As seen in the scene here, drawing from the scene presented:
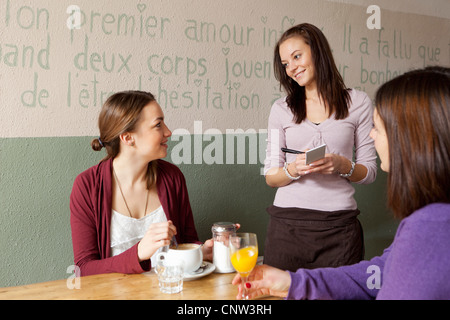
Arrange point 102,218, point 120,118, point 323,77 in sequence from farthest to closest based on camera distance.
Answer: point 323,77 < point 120,118 < point 102,218

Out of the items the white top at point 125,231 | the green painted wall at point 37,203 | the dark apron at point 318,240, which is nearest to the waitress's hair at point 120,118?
the white top at point 125,231

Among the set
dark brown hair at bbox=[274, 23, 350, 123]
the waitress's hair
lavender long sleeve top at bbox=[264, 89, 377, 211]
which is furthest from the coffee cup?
dark brown hair at bbox=[274, 23, 350, 123]

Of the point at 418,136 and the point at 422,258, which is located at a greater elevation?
the point at 418,136

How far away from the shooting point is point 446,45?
2854 mm

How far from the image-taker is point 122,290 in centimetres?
100

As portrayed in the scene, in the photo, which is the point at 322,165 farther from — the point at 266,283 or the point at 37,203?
the point at 37,203

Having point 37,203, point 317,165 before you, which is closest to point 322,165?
point 317,165

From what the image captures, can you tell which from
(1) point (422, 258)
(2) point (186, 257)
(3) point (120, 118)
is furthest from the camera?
(3) point (120, 118)

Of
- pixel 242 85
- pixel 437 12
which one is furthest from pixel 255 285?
pixel 437 12

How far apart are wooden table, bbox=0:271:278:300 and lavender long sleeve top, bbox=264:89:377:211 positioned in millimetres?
527

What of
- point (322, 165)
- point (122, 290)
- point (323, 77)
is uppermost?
point (323, 77)

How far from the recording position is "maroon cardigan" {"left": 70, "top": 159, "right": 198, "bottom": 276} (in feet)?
3.82

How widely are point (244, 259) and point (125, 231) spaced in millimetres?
552
